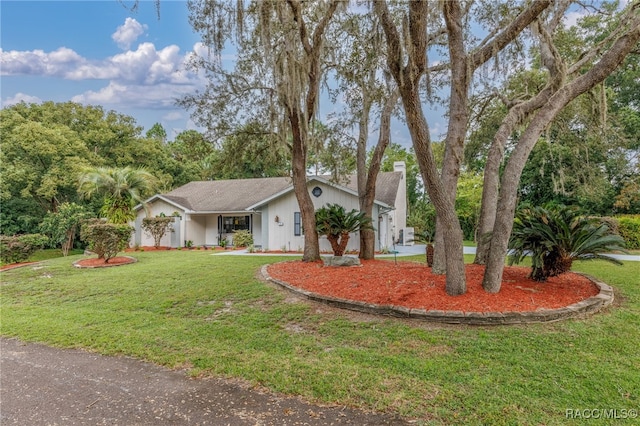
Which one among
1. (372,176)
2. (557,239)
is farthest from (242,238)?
(557,239)

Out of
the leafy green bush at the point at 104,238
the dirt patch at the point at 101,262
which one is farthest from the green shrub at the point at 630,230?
the leafy green bush at the point at 104,238

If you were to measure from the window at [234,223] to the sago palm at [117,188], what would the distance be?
4.36 meters

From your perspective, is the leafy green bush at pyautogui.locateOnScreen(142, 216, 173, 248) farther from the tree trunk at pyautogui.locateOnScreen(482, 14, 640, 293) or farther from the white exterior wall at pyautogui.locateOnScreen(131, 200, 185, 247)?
the tree trunk at pyautogui.locateOnScreen(482, 14, 640, 293)

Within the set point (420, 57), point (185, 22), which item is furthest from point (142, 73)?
point (420, 57)

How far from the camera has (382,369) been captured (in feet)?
11.8

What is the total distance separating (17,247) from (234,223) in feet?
30.2

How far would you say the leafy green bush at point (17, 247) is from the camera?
1204 centimetres

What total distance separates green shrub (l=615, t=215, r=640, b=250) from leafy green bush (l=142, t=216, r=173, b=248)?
839 inches

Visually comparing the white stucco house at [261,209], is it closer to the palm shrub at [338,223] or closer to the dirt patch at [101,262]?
the palm shrub at [338,223]

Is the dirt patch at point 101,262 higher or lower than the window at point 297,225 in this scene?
lower

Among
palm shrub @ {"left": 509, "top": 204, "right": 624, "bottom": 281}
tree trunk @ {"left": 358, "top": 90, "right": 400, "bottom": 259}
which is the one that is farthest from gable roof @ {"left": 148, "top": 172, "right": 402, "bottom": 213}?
palm shrub @ {"left": 509, "top": 204, "right": 624, "bottom": 281}

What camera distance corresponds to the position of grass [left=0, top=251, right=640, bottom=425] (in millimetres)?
3002

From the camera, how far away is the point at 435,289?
5988 millimetres

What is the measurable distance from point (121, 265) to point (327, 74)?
30.1 ft
